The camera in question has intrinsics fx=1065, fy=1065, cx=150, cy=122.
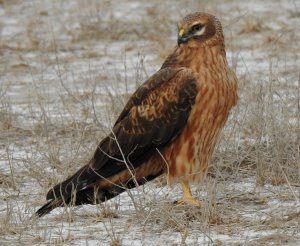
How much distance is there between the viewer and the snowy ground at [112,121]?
20.3ft

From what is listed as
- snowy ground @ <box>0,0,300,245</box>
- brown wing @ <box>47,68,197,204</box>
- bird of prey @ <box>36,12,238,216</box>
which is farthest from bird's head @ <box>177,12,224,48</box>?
snowy ground @ <box>0,0,300,245</box>

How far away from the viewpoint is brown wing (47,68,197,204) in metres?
6.60

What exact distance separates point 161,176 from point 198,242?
5.07ft

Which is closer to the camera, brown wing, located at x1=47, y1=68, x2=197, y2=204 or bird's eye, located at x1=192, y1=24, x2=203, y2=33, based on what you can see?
brown wing, located at x1=47, y1=68, x2=197, y2=204

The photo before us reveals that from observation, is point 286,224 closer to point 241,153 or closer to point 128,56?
point 241,153

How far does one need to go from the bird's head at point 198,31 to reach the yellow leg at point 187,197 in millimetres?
891

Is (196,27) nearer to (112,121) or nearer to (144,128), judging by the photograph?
(144,128)

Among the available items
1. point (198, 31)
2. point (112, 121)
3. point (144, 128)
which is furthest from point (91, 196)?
point (112, 121)

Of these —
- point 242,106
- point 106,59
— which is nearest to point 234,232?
point 242,106

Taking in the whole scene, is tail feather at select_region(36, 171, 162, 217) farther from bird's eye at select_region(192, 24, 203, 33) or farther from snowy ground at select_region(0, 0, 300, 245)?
bird's eye at select_region(192, 24, 203, 33)

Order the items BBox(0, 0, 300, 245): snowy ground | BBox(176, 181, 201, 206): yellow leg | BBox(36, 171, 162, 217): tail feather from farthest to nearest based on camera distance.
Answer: BBox(176, 181, 201, 206): yellow leg → BBox(36, 171, 162, 217): tail feather → BBox(0, 0, 300, 245): snowy ground

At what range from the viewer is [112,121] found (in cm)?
862

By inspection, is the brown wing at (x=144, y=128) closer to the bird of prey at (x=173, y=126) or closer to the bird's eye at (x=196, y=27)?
the bird of prey at (x=173, y=126)

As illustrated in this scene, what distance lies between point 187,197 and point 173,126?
475 mm
